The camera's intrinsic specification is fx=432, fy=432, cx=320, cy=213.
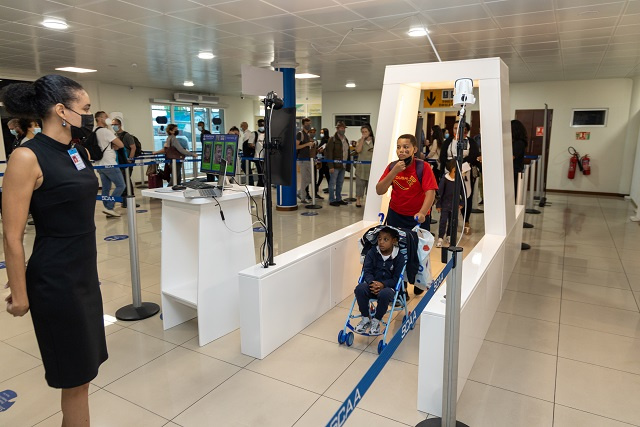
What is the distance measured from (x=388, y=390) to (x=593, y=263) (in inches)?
155

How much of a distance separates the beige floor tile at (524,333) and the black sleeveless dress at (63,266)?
2.81 meters

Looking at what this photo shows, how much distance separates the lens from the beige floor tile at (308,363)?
2768 mm

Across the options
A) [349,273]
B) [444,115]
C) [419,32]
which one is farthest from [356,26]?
[444,115]

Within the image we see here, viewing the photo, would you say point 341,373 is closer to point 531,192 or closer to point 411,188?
point 411,188

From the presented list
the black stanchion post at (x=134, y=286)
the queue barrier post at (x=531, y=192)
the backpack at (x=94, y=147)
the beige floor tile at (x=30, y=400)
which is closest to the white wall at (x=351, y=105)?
the queue barrier post at (x=531, y=192)

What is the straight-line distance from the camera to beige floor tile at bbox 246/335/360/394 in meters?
2.77

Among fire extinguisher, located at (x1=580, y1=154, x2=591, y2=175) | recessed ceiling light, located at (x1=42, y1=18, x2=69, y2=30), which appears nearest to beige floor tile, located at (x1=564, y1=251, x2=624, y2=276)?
fire extinguisher, located at (x1=580, y1=154, x2=591, y2=175)

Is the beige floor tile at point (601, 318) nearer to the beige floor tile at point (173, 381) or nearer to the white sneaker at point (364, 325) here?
the white sneaker at point (364, 325)

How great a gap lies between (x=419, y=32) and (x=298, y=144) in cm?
368

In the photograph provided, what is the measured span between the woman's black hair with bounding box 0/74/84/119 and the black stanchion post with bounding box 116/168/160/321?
1.89m

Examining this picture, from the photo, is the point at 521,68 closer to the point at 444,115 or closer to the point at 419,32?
the point at 419,32

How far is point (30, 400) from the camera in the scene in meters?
2.55

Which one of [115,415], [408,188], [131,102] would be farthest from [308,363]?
[131,102]

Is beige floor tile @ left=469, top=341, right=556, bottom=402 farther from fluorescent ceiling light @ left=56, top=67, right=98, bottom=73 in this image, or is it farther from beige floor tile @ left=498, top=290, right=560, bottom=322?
fluorescent ceiling light @ left=56, top=67, right=98, bottom=73
